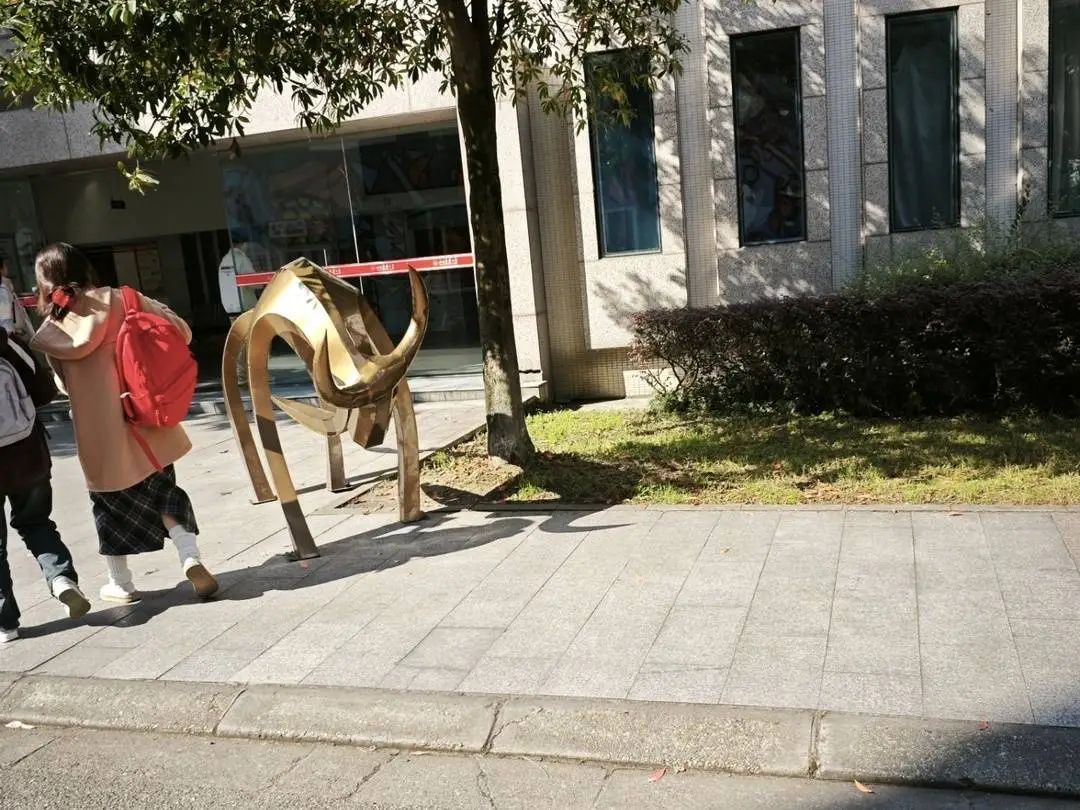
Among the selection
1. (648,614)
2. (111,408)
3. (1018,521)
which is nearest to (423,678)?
(648,614)

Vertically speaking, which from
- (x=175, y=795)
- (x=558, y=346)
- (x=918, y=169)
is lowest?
(x=175, y=795)

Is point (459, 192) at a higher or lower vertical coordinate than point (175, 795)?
higher

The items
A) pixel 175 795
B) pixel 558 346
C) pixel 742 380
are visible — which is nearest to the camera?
pixel 175 795

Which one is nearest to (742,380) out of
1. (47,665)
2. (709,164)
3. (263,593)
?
(709,164)

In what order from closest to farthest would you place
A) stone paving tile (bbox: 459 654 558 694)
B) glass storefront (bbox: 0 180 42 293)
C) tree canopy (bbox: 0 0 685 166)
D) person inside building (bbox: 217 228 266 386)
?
stone paving tile (bbox: 459 654 558 694)
tree canopy (bbox: 0 0 685 166)
person inside building (bbox: 217 228 266 386)
glass storefront (bbox: 0 180 42 293)

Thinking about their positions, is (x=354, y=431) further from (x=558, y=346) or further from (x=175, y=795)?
(x=558, y=346)

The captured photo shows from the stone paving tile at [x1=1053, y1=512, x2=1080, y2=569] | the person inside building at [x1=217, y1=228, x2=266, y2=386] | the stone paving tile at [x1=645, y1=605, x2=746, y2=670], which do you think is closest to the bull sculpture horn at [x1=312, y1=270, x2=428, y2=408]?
the stone paving tile at [x1=645, y1=605, x2=746, y2=670]

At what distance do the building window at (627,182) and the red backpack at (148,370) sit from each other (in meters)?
6.53

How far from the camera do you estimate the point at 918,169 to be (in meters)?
10.4

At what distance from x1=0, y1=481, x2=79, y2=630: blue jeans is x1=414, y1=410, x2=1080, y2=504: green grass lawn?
9.08 ft

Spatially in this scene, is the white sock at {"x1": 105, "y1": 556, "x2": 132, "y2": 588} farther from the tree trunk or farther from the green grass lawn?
the tree trunk

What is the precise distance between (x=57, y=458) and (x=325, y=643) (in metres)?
7.26

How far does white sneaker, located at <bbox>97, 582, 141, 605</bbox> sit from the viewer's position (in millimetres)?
5566

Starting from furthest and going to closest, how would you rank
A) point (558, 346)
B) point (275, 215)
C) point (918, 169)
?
point (275, 215)
point (558, 346)
point (918, 169)
